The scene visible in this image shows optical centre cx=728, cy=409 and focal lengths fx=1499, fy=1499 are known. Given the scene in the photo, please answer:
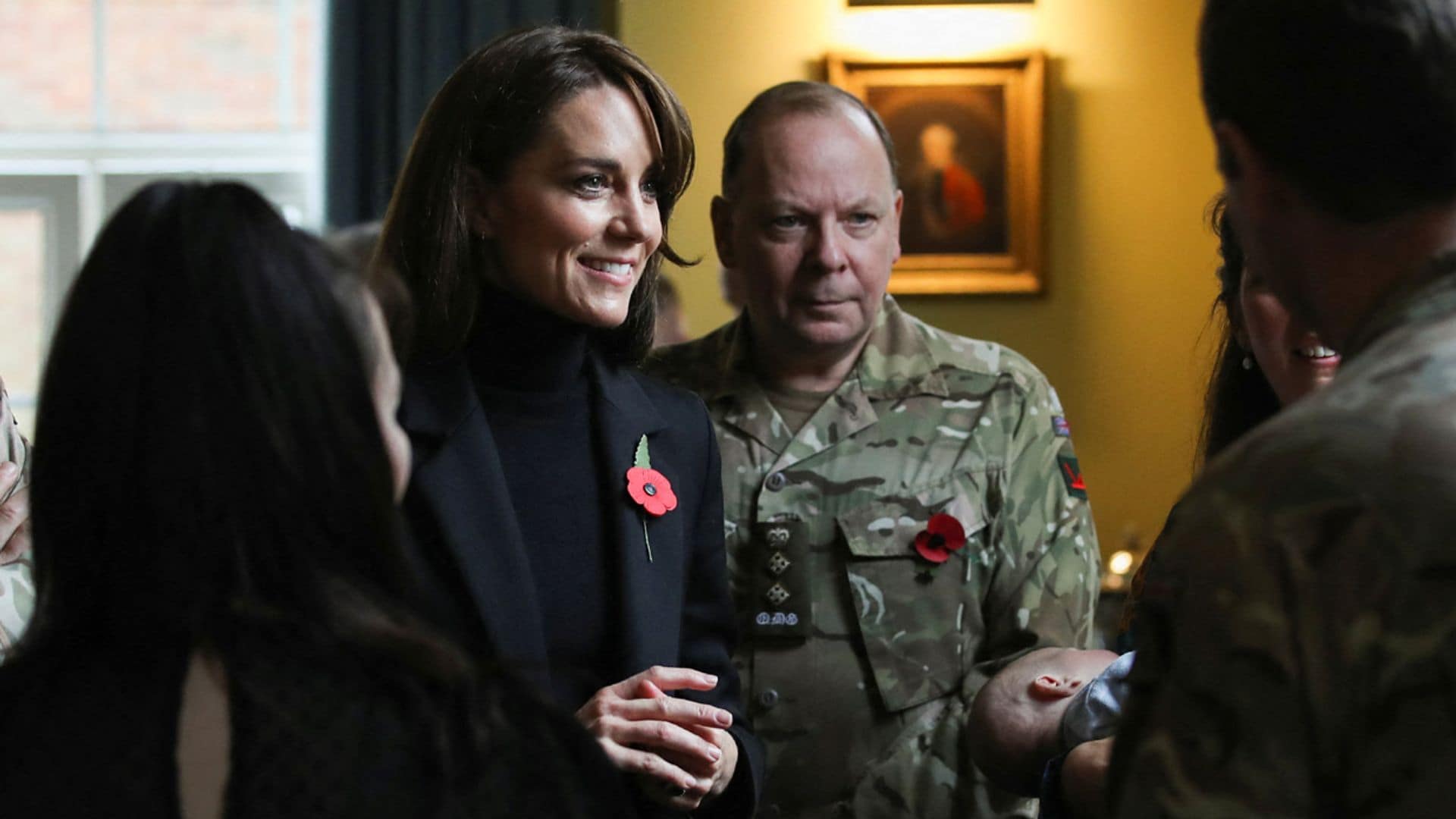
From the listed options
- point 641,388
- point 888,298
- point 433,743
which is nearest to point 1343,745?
point 433,743

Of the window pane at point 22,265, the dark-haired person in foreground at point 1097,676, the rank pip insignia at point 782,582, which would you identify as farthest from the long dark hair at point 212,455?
the window pane at point 22,265

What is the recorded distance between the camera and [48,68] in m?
5.11

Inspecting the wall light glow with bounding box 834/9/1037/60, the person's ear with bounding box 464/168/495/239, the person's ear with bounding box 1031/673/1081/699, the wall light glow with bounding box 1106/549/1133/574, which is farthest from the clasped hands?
the wall light glow with bounding box 834/9/1037/60

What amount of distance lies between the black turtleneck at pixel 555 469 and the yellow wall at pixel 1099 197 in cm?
281

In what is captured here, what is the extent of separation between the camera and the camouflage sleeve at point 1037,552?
7.50 ft

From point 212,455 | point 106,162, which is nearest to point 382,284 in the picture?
point 212,455

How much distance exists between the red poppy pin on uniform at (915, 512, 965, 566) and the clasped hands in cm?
65

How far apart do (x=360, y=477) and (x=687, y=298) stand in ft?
12.5

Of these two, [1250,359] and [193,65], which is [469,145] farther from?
[193,65]

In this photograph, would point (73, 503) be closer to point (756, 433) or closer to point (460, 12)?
point (756, 433)

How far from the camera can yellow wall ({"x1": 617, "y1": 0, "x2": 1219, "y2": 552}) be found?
188 inches

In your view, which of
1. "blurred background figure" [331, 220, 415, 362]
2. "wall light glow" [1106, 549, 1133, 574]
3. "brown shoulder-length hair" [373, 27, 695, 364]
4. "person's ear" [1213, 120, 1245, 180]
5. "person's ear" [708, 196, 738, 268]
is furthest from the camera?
"wall light glow" [1106, 549, 1133, 574]

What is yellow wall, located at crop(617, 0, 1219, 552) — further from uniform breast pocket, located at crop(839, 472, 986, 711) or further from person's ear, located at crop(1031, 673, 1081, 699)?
person's ear, located at crop(1031, 673, 1081, 699)

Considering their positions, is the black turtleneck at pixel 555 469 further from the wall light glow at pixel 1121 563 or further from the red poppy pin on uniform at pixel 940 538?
the wall light glow at pixel 1121 563
